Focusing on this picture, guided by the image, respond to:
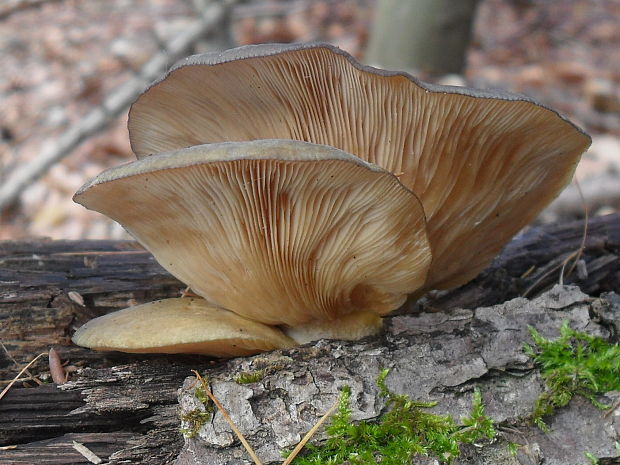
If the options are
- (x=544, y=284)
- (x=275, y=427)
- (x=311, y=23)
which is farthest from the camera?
(x=311, y=23)

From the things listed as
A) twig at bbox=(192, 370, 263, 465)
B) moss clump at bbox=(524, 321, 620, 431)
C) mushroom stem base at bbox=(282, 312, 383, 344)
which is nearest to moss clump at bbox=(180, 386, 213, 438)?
twig at bbox=(192, 370, 263, 465)

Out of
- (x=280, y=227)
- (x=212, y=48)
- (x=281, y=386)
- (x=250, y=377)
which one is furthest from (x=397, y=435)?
(x=212, y=48)

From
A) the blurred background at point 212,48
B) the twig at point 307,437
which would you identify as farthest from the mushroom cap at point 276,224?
the blurred background at point 212,48

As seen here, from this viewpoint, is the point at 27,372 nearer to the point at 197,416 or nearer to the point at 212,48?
the point at 197,416

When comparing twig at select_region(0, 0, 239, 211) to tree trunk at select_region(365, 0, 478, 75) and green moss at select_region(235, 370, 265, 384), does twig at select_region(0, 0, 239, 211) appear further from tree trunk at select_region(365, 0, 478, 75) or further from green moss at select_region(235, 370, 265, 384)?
green moss at select_region(235, 370, 265, 384)

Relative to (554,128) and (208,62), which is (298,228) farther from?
(554,128)

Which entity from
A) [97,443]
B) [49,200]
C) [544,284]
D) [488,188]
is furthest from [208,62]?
[49,200]

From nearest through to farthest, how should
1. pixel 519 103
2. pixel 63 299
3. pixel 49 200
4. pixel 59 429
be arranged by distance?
pixel 519 103 → pixel 59 429 → pixel 63 299 → pixel 49 200
